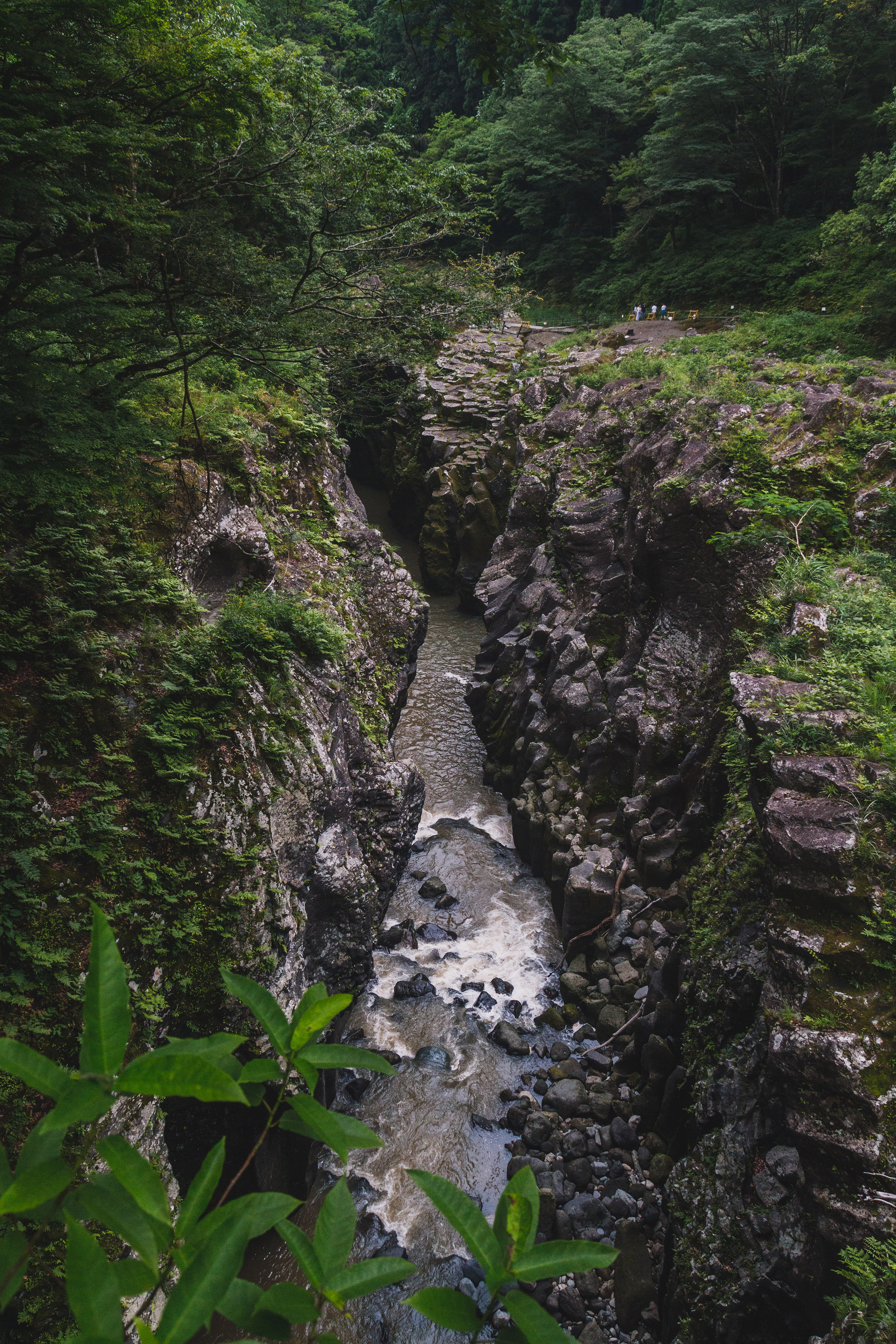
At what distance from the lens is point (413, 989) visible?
9.95m

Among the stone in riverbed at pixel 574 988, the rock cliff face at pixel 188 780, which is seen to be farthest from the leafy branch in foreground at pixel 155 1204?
the stone in riverbed at pixel 574 988

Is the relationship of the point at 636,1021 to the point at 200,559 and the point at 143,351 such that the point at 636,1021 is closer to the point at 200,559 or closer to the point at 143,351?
the point at 200,559

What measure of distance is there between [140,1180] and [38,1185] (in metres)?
0.14

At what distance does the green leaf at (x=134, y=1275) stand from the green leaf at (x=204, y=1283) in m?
0.05

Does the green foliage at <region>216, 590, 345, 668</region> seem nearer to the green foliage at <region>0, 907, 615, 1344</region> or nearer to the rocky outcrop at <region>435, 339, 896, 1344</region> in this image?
the rocky outcrop at <region>435, 339, 896, 1344</region>

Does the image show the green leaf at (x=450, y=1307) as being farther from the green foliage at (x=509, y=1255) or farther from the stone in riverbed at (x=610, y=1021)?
the stone in riverbed at (x=610, y=1021)

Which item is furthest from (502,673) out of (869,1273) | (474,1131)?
(869,1273)

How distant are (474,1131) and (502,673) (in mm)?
10401

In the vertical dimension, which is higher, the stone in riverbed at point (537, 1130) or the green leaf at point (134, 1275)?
the green leaf at point (134, 1275)

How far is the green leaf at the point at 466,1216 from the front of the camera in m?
1.10

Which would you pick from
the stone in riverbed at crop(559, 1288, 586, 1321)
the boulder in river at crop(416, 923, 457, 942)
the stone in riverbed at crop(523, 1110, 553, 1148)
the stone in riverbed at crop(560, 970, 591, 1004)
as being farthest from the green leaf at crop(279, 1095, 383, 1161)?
the boulder in river at crop(416, 923, 457, 942)

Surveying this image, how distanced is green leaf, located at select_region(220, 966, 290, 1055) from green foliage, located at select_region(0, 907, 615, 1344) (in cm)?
2

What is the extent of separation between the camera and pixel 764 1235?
5086 millimetres

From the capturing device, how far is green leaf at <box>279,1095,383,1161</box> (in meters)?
1.20
